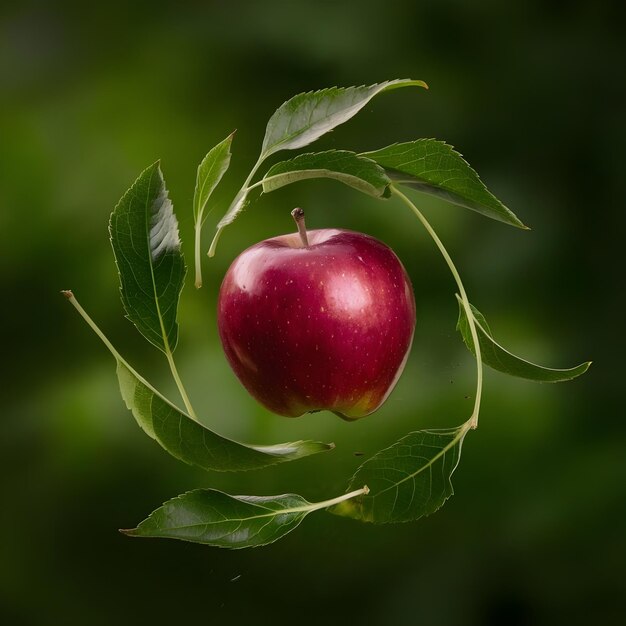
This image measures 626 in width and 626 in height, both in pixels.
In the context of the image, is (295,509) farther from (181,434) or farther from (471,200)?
(471,200)

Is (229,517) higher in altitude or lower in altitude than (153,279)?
lower

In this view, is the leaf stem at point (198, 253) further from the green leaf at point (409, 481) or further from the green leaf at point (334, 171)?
the green leaf at point (409, 481)

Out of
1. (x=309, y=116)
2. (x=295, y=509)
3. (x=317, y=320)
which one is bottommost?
(x=295, y=509)

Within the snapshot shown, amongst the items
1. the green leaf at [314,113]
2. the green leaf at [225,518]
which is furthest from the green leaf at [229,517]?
the green leaf at [314,113]

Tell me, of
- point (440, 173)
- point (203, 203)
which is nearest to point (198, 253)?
point (203, 203)

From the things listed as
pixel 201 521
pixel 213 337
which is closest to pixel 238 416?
pixel 213 337

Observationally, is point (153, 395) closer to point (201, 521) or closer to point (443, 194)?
point (201, 521)

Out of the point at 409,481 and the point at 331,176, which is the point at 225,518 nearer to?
the point at 409,481
